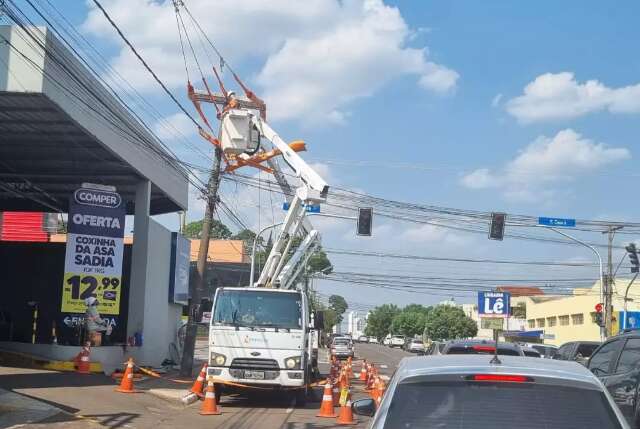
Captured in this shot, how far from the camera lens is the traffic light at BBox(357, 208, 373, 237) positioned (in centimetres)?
2584

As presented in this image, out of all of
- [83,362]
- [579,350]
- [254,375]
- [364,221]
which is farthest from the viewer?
[364,221]

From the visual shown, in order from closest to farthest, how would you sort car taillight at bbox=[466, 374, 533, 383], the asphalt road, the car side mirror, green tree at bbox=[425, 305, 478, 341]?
car taillight at bbox=[466, 374, 533, 383], the car side mirror, the asphalt road, green tree at bbox=[425, 305, 478, 341]

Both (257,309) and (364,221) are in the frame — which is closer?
(257,309)

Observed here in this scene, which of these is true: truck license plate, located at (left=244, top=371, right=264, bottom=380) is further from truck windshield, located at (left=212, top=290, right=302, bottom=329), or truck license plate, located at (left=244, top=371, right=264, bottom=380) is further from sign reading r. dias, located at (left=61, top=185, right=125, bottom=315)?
sign reading r. dias, located at (left=61, top=185, right=125, bottom=315)

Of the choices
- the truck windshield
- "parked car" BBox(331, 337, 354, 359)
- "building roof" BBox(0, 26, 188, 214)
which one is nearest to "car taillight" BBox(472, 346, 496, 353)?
the truck windshield

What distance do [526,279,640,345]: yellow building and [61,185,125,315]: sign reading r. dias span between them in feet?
144

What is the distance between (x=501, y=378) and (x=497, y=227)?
23472mm

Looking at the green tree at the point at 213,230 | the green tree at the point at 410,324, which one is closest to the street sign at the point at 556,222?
the green tree at the point at 213,230

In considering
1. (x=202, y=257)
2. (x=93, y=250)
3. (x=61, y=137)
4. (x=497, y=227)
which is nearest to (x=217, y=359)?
(x=202, y=257)

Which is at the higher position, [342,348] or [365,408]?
[365,408]

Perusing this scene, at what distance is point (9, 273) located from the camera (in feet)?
98.2

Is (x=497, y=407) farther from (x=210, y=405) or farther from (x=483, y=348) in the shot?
(x=210, y=405)

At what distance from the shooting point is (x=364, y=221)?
25953 millimetres

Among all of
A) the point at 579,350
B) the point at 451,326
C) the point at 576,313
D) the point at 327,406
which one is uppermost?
the point at 576,313
